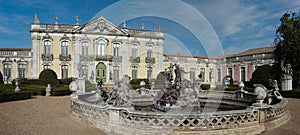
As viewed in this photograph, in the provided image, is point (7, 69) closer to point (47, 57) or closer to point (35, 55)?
point (35, 55)

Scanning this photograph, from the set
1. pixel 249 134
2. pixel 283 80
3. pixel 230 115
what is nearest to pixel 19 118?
pixel 230 115

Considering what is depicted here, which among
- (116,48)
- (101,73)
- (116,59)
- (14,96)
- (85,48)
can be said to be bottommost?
(14,96)

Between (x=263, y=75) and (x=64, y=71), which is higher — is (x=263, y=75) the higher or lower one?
the lower one

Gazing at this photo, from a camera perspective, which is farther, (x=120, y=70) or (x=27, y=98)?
(x=120, y=70)

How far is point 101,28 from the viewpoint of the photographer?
95.9ft

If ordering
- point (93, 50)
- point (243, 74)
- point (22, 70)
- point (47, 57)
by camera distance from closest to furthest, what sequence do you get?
point (22, 70)
point (47, 57)
point (93, 50)
point (243, 74)

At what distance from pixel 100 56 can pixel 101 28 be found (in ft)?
13.1

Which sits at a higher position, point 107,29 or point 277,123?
point 107,29

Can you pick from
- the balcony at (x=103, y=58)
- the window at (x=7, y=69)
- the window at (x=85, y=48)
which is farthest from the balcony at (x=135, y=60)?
the window at (x=7, y=69)

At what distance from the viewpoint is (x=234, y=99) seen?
11.7 metres

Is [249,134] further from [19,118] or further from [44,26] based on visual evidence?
[44,26]

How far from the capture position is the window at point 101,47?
2922cm

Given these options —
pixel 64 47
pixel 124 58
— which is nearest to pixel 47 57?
pixel 64 47

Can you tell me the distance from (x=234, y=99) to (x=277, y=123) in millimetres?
5316
